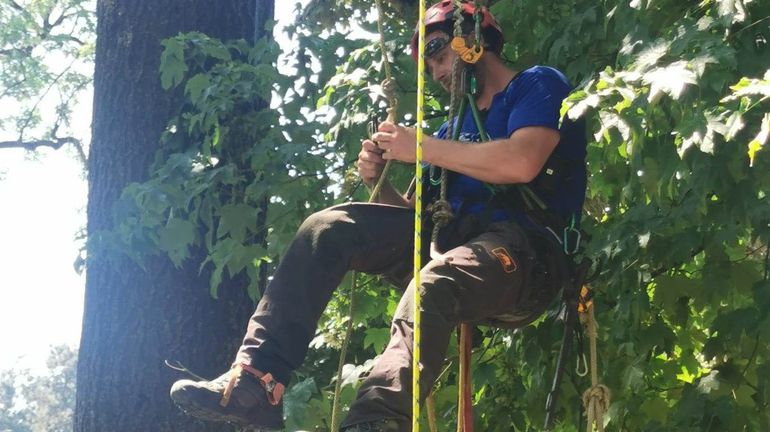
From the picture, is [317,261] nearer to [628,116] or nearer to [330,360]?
[628,116]

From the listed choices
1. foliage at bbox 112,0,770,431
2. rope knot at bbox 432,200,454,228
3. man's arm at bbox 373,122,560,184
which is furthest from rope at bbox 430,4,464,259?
foliage at bbox 112,0,770,431

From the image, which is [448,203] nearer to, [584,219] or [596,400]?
[596,400]

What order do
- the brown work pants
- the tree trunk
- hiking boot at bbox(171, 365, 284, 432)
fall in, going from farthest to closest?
the tree trunk < hiking boot at bbox(171, 365, 284, 432) < the brown work pants

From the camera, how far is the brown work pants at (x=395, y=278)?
9.85 feet

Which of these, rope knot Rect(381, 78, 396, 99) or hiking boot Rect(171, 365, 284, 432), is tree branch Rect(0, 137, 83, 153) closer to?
rope knot Rect(381, 78, 396, 99)

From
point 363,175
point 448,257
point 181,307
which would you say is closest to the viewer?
point 448,257

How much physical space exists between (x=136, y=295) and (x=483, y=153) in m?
2.06

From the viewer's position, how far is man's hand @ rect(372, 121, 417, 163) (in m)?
3.39

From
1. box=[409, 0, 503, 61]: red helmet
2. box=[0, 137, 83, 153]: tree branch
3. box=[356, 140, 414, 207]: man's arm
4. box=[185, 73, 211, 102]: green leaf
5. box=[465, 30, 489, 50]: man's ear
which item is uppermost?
box=[409, 0, 503, 61]: red helmet

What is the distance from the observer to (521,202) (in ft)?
11.8

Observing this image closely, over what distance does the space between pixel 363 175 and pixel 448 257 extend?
0.57 m

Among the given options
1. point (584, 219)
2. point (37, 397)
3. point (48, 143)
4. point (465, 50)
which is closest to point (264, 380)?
point (465, 50)

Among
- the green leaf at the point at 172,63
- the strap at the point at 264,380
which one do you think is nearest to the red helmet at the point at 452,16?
the strap at the point at 264,380

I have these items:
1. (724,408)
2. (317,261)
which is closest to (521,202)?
(317,261)
